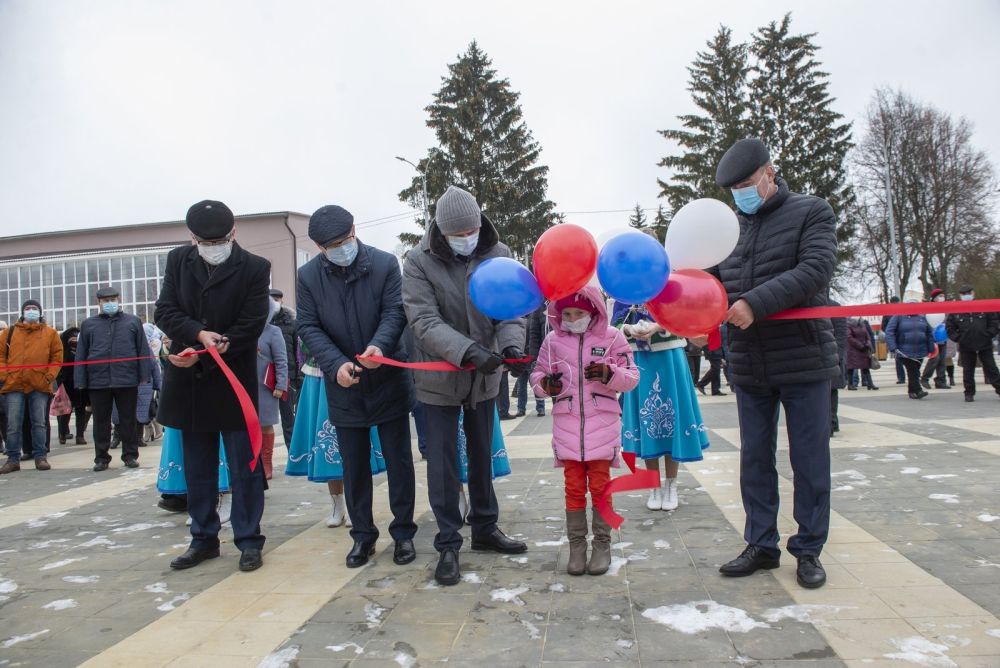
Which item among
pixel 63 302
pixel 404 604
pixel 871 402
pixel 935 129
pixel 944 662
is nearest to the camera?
pixel 944 662

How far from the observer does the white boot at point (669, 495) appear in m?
4.89

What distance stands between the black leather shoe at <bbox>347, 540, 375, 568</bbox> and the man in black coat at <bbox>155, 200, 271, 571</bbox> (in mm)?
604

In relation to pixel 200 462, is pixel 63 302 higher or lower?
higher

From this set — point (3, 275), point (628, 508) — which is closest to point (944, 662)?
point (628, 508)

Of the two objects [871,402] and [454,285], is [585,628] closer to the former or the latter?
[454,285]

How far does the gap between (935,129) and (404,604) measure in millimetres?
39116

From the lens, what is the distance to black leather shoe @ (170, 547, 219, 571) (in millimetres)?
4066

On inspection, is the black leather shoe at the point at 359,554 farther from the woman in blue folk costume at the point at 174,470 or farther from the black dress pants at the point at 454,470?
the woman in blue folk costume at the point at 174,470

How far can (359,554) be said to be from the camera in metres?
3.97

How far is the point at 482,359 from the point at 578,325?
0.57 m

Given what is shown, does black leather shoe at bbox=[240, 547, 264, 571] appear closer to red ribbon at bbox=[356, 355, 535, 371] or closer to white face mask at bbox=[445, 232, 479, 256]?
red ribbon at bbox=[356, 355, 535, 371]

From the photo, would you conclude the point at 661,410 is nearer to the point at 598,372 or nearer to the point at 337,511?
the point at 598,372

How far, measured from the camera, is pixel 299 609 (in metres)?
3.29

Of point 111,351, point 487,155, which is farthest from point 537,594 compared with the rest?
point 487,155
